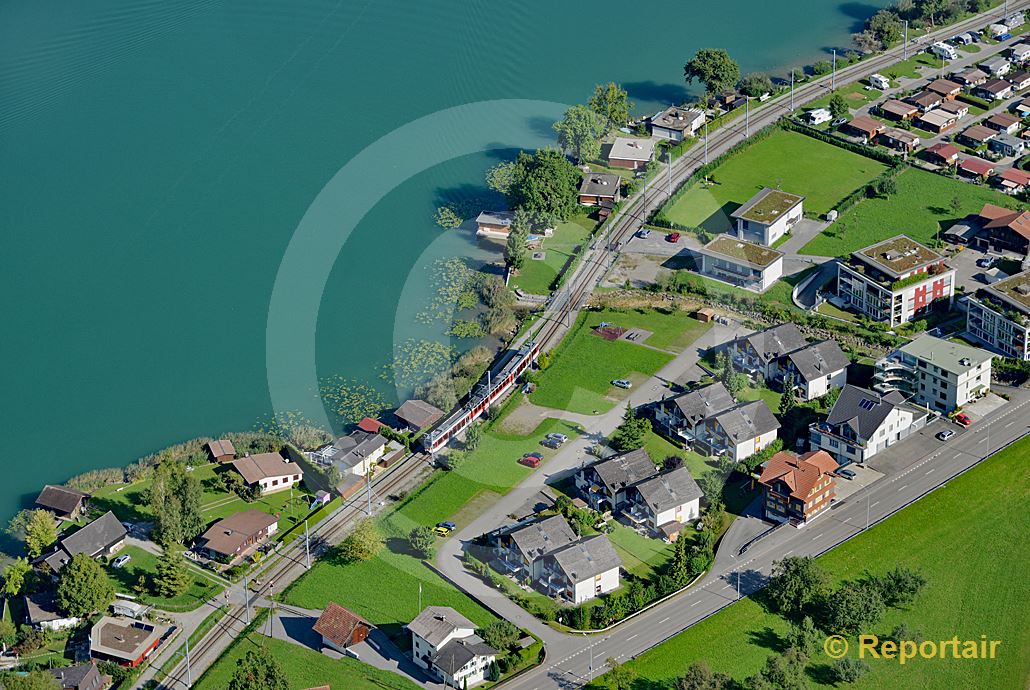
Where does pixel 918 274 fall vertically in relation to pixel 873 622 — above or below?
above

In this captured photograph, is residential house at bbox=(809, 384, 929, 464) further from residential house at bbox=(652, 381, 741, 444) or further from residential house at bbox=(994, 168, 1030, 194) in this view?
residential house at bbox=(994, 168, 1030, 194)

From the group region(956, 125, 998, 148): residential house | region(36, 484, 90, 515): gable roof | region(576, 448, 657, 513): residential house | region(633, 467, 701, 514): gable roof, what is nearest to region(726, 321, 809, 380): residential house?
region(576, 448, 657, 513): residential house

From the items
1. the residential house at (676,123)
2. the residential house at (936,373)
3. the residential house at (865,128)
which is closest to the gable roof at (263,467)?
the residential house at (936,373)

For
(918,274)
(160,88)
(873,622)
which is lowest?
(873,622)

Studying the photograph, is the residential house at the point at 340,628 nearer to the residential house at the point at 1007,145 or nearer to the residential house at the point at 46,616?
the residential house at the point at 46,616

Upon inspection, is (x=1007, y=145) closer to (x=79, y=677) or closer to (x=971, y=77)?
(x=971, y=77)

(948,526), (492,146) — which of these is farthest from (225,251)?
(948,526)

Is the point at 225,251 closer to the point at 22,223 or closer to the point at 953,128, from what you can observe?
the point at 22,223

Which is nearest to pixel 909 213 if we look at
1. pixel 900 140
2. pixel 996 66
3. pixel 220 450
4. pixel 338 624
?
pixel 900 140
